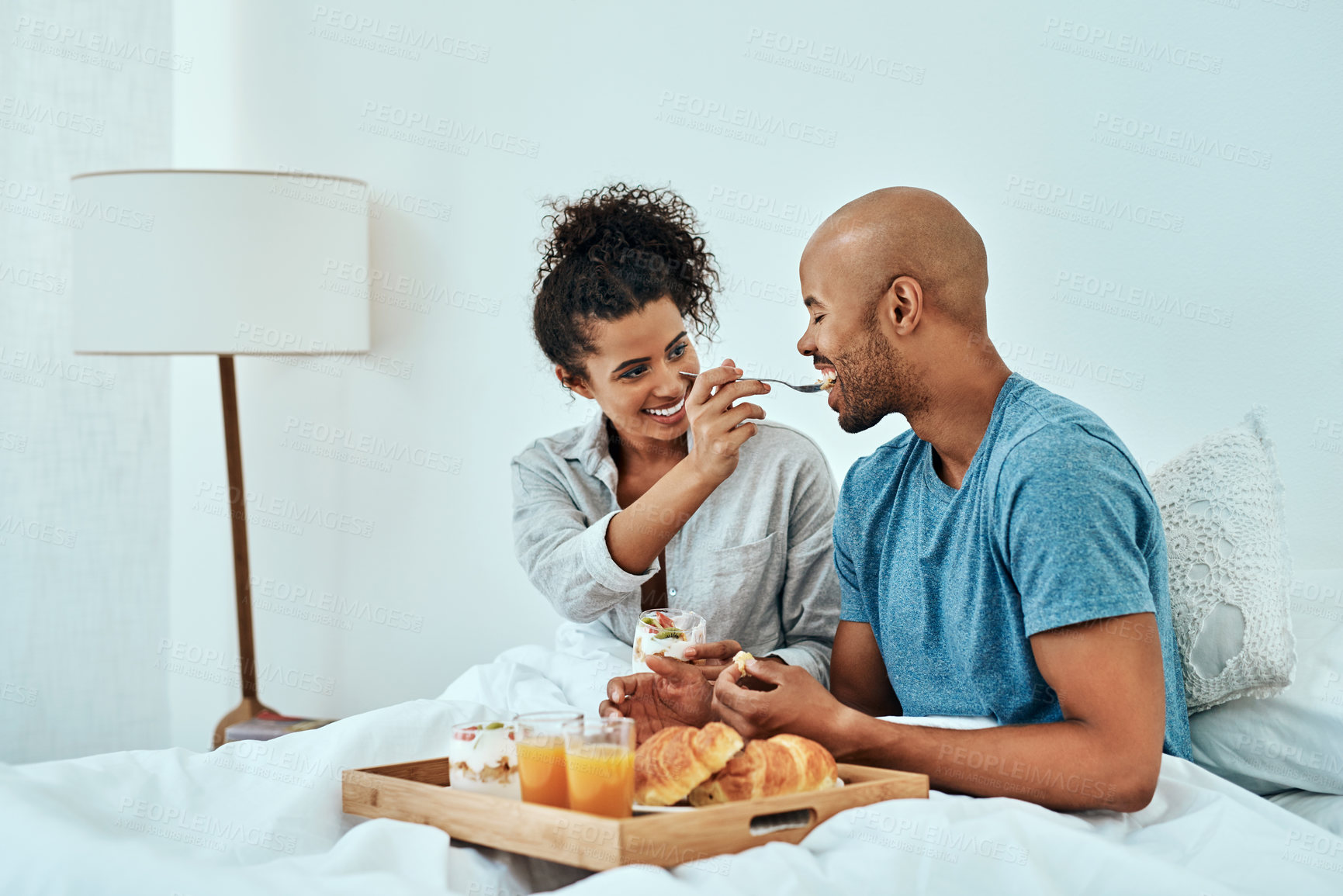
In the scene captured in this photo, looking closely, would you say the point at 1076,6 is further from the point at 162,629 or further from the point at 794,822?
the point at 162,629

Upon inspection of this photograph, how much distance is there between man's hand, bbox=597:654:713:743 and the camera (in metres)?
1.30

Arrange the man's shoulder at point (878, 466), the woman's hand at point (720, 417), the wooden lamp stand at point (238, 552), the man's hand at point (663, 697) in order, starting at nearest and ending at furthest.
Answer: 1. the man's hand at point (663, 697)
2. the man's shoulder at point (878, 466)
3. the woman's hand at point (720, 417)
4. the wooden lamp stand at point (238, 552)

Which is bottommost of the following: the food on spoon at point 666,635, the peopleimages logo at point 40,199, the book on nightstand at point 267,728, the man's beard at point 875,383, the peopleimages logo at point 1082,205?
the book on nightstand at point 267,728

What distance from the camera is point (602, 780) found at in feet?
3.11

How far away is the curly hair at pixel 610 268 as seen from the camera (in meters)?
1.85

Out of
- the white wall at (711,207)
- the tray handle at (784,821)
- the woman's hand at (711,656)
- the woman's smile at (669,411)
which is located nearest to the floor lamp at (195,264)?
the white wall at (711,207)

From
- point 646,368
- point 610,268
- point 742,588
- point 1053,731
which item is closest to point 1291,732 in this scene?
point 1053,731

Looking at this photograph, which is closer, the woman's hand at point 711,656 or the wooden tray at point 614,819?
the wooden tray at point 614,819

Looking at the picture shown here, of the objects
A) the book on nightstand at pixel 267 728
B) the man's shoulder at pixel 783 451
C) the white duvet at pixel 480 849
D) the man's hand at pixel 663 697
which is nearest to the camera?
the white duvet at pixel 480 849

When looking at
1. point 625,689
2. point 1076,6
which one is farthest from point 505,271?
point 625,689

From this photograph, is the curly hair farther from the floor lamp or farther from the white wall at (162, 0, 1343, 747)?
the floor lamp

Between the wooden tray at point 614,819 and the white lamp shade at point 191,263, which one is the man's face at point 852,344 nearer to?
the wooden tray at point 614,819

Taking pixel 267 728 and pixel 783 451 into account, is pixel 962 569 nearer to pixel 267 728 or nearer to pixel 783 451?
pixel 783 451

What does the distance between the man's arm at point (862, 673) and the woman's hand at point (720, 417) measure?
0.31m
